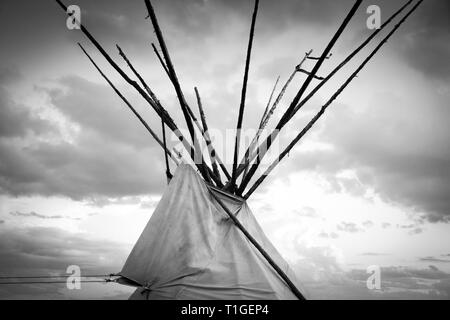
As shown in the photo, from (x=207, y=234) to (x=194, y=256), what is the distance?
1.26ft

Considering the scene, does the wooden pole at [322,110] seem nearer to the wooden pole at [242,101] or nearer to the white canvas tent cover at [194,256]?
the wooden pole at [242,101]

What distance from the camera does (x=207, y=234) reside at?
4.26 meters

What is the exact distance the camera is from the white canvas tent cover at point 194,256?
380 centimetres

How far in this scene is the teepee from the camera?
3.84 meters

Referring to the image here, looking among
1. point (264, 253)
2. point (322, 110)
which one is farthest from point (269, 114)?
point (264, 253)

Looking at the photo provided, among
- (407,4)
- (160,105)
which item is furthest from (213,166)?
(407,4)

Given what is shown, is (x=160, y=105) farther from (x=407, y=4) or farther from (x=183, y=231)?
(x=407, y=4)

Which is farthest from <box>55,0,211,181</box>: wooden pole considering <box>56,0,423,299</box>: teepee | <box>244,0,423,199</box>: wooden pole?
<box>244,0,423,199</box>: wooden pole

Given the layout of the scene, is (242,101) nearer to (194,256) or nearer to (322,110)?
(322,110)

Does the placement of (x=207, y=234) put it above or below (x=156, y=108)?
below
